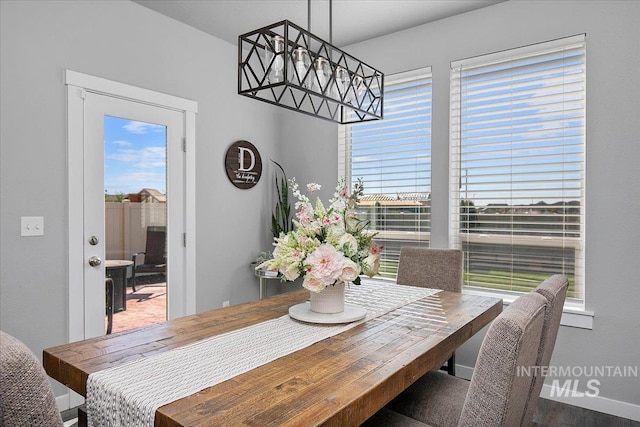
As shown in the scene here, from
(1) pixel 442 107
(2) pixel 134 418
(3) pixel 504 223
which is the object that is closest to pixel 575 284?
(3) pixel 504 223

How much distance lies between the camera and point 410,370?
1316 millimetres

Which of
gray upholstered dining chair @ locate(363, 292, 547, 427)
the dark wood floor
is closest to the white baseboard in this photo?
the dark wood floor

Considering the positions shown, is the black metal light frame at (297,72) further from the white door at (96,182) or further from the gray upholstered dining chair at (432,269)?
the white door at (96,182)

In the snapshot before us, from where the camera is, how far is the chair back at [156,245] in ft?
10.1

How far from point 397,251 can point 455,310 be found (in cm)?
149

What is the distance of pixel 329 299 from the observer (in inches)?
69.1

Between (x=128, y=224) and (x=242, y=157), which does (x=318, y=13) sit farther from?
(x=128, y=224)

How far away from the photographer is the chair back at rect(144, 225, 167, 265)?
3.09 metres

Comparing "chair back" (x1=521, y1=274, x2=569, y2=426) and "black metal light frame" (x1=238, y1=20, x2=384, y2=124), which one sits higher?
"black metal light frame" (x1=238, y1=20, x2=384, y2=124)

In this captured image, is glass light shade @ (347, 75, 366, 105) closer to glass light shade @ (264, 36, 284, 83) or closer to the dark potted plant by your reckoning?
glass light shade @ (264, 36, 284, 83)

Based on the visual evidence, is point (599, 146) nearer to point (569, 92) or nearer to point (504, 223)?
point (569, 92)

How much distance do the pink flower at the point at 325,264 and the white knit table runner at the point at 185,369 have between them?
21 centimetres

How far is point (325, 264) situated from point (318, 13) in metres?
2.18

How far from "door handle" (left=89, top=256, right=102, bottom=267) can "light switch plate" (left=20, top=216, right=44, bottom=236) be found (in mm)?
339
